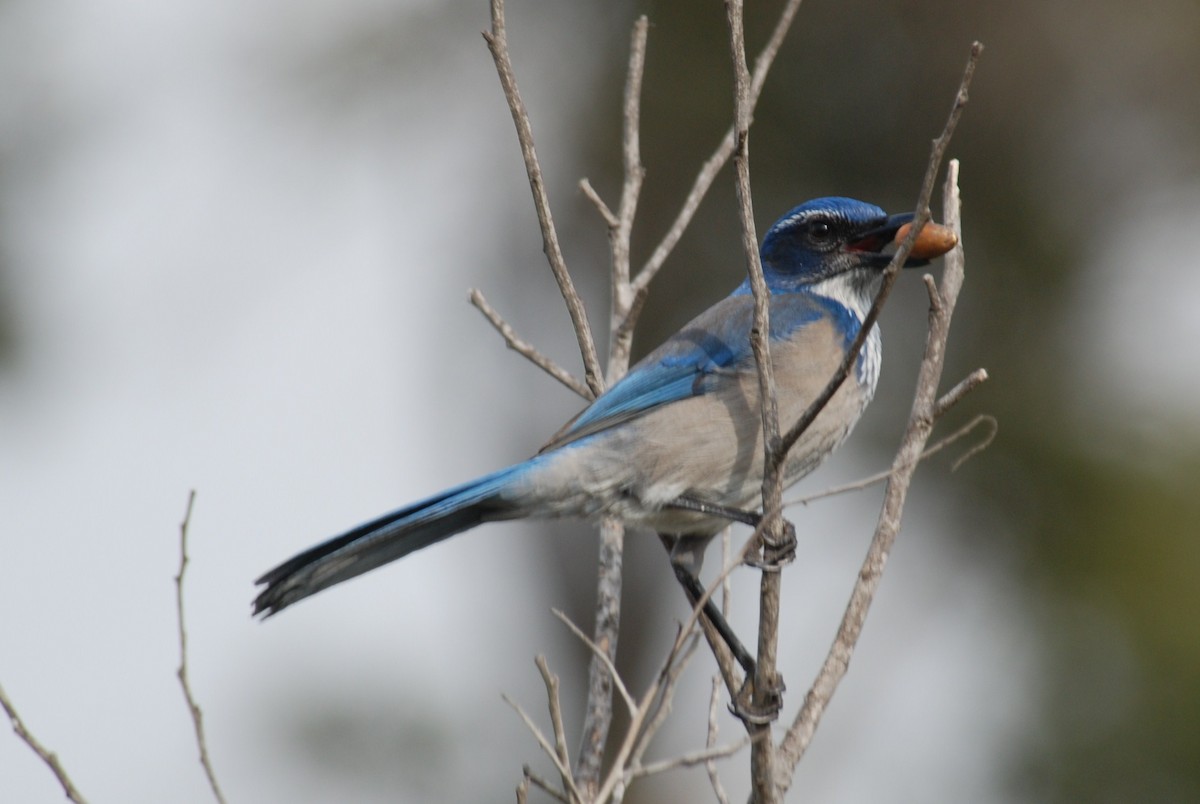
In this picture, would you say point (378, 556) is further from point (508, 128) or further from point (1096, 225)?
point (1096, 225)

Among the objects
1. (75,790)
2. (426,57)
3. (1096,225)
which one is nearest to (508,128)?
(426,57)

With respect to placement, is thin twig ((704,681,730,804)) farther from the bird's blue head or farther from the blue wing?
the bird's blue head

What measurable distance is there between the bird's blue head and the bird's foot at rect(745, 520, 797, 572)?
1.57 metres

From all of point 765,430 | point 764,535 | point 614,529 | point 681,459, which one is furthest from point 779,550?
point 614,529

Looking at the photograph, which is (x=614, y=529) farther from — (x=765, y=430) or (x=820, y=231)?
(x=820, y=231)

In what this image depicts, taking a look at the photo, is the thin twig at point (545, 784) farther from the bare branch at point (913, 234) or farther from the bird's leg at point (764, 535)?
the bare branch at point (913, 234)

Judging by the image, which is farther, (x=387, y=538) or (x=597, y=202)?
(x=597, y=202)

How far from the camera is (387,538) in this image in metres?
4.42

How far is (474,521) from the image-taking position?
467cm

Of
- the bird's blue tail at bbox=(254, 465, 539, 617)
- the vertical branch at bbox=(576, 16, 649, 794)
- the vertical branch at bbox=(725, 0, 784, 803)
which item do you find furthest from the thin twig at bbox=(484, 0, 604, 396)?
the vertical branch at bbox=(725, 0, 784, 803)

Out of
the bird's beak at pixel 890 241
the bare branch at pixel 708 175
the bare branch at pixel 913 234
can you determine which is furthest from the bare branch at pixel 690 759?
the bird's beak at pixel 890 241

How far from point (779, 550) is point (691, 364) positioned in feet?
4.07

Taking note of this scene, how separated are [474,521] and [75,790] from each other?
5.95 ft

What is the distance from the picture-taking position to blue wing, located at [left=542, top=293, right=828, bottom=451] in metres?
4.81
